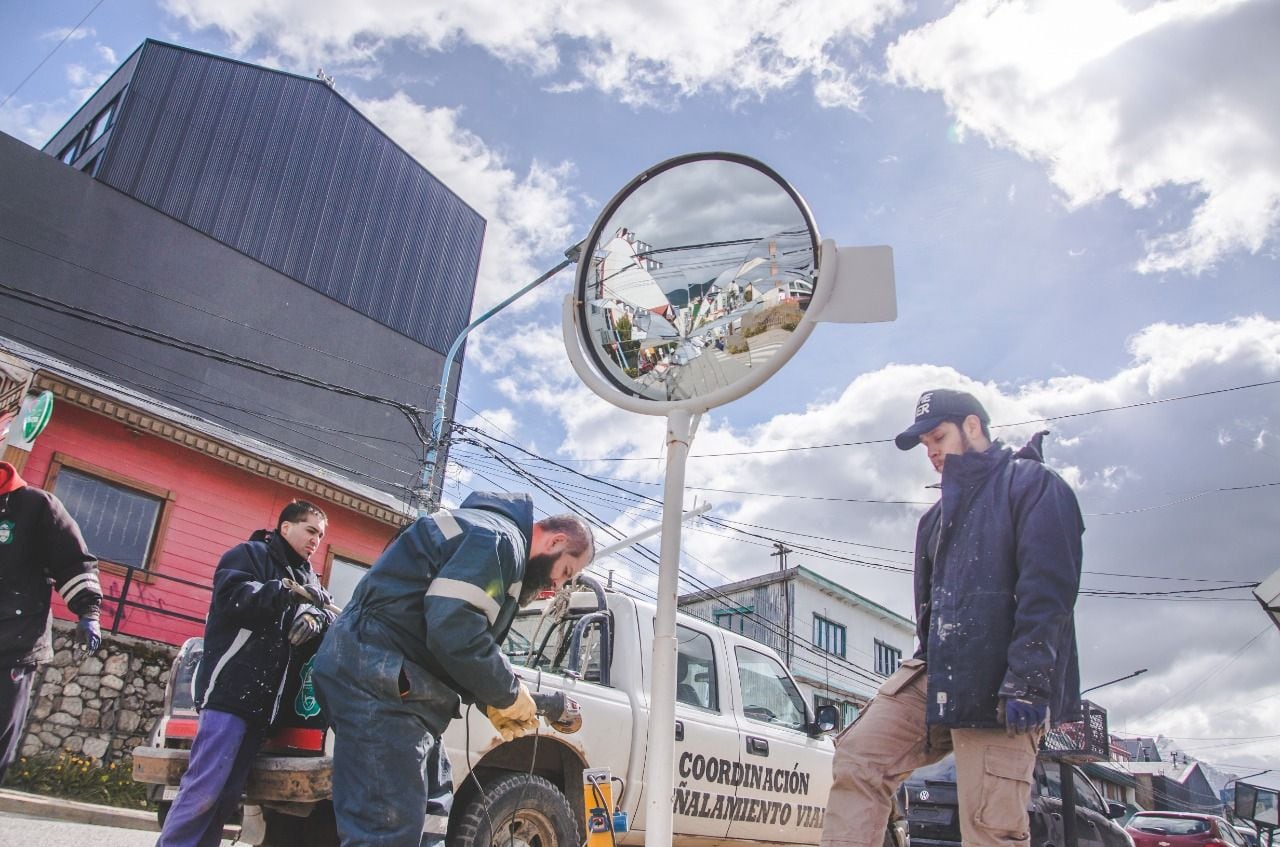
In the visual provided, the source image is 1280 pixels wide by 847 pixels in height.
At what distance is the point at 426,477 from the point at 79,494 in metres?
5.76

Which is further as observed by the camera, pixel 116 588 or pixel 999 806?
pixel 116 588

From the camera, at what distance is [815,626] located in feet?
109

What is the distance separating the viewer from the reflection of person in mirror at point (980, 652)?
256cm

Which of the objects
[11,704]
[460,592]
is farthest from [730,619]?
[460,592]

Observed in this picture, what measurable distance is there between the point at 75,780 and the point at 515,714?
32.0ft

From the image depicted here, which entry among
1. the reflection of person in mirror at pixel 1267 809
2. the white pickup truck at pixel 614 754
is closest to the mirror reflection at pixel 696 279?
the white pickup truck at pixel 614 754

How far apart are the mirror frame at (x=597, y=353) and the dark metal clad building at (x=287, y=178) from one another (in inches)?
903

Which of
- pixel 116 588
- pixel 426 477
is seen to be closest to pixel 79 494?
pixel 116 588

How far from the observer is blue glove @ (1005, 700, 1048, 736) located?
2.46 meters

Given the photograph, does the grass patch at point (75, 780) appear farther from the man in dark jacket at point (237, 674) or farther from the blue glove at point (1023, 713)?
the blue glove at point (1023, 713)

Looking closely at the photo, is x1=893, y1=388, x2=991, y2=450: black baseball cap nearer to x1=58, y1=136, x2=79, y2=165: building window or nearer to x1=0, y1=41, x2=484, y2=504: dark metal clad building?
x1=0, y1=41, x2=484, y2=504: dark metal clad building

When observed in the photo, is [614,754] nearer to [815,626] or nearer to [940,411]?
[940,411]

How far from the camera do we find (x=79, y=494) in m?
13.4

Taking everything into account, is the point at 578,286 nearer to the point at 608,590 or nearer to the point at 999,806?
the point at 999,806
